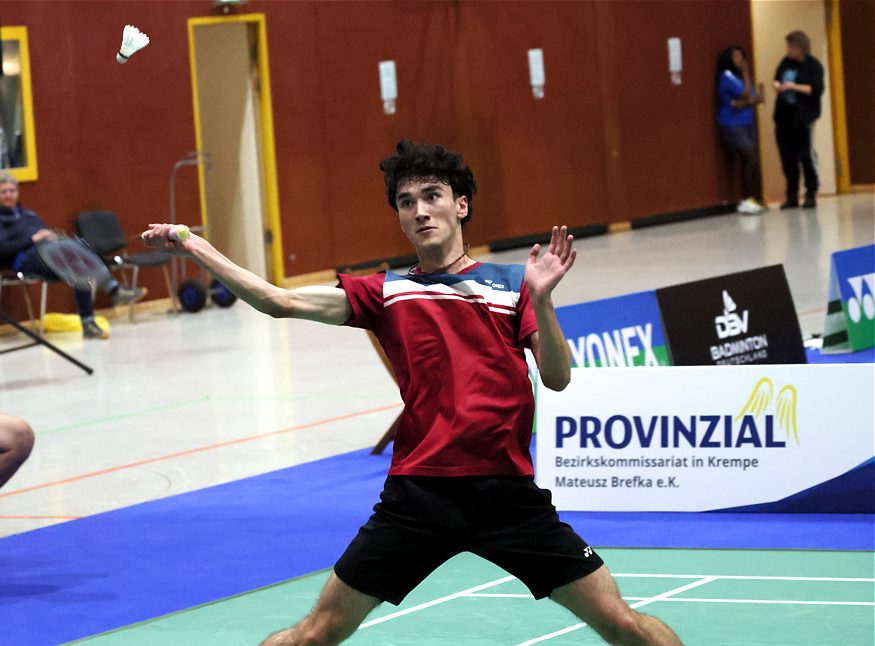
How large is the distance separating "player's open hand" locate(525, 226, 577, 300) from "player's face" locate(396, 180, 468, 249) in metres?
0.30

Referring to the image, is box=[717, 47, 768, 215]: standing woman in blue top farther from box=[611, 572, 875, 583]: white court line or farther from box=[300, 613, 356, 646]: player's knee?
box=[300, 613, 356, 646]: player's knee

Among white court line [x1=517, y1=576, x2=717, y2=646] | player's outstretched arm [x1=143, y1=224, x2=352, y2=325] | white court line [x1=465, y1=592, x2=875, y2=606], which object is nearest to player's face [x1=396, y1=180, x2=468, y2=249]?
player's outstretched arm [x1=143, y1=224, x2=352, y2=325]

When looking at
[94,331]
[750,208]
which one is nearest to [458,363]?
[94,331]

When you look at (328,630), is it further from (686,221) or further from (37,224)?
(686,221)

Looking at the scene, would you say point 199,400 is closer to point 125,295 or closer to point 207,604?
point 125,295

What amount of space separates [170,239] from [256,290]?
0.24m

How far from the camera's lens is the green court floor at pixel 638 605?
5543 millimetres

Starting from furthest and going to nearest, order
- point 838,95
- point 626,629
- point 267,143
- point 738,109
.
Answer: point 838,95 → point 738,109 → point 267,143 → point 626,629

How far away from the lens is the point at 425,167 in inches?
162

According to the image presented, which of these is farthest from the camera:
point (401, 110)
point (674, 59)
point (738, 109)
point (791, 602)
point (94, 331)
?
point (738, 109)

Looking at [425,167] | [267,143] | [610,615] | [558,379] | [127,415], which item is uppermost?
[267,143]

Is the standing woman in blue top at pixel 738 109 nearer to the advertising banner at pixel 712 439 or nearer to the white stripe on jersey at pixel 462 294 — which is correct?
the advertising banner at pixel 712 439

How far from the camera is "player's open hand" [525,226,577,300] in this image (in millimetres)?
3812

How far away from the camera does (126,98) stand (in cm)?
1708
